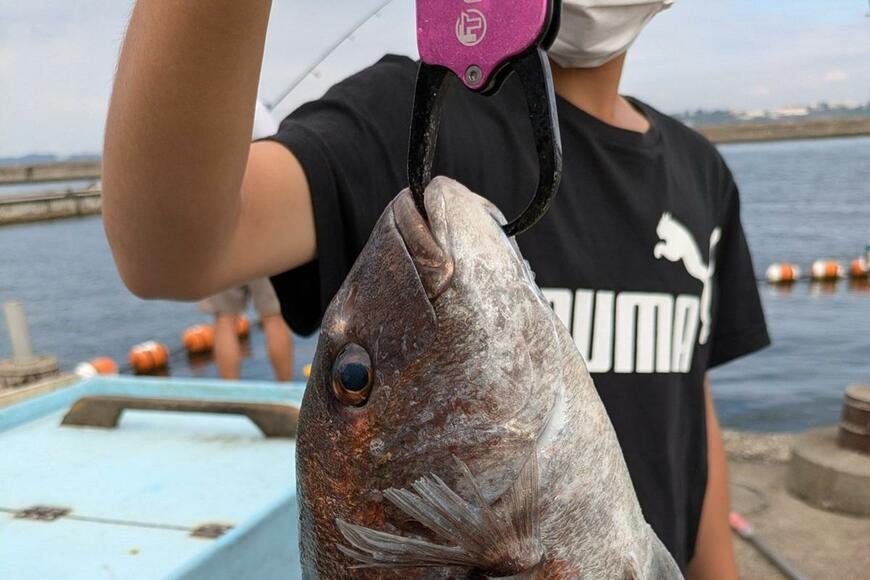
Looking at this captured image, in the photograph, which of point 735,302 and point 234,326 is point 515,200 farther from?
point 234,326

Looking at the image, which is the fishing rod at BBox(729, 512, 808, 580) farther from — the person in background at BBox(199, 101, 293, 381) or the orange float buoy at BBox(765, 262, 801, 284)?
the orange float buoy at BBox(765, 262, 801, 284)

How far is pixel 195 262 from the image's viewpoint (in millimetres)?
1155

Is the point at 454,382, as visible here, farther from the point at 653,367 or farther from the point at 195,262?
the point at 653,367

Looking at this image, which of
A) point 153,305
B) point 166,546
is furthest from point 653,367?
point 153,305

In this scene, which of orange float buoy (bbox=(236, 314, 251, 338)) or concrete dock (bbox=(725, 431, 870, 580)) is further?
orange float buoy (bbox=(236, 314, 251, 338))

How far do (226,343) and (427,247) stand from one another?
222 inches

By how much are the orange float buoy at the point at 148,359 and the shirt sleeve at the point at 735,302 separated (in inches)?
330

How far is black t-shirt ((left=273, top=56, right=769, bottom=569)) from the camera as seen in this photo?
1.43 m

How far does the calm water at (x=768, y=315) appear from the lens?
8602mm

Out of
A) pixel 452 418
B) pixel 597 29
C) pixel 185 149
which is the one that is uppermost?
pixel 597 29

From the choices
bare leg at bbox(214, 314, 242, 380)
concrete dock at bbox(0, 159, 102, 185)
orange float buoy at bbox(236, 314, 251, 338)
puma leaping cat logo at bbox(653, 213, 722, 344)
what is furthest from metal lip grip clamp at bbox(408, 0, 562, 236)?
concrete dock at bbox(0, 159, 102, 185)

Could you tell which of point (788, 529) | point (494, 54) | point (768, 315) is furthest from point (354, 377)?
point (768, 315)

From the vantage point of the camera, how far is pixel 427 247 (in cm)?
100

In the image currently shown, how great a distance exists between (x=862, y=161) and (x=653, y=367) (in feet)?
183
